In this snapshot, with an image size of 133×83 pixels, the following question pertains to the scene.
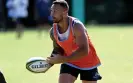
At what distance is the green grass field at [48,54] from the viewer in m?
12.1

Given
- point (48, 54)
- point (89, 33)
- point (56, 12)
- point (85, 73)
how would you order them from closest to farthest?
point (56, 12)
point (85, 73)
point (48, 54)
point (89, 33)

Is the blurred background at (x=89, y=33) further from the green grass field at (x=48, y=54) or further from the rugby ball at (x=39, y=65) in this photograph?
the rugby ball at (x=39, y=65)

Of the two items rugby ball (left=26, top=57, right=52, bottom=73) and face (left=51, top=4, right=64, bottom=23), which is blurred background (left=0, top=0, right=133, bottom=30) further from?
face (left=51, top=4, right=64, bottom=23)

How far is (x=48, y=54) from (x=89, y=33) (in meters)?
9.06

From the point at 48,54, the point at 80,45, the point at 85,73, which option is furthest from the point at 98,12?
the point at 80,45

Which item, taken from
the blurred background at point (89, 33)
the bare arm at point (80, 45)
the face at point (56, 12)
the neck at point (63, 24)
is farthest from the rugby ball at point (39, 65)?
the blurred background at point (89, 33)

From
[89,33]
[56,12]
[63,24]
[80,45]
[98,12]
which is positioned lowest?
[98,12]

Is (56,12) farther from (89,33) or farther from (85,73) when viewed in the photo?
(89,33)

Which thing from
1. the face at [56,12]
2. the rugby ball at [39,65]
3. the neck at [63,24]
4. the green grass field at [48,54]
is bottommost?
the green grass field at [48,54]

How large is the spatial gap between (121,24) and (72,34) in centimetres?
2487

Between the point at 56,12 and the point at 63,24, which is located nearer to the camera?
the point at 56,12

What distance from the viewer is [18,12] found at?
1000 inches

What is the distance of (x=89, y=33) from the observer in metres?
25.7

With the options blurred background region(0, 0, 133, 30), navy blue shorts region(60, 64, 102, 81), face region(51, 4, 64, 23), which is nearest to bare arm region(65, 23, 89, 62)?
face region(51, 4, 64, 23)
